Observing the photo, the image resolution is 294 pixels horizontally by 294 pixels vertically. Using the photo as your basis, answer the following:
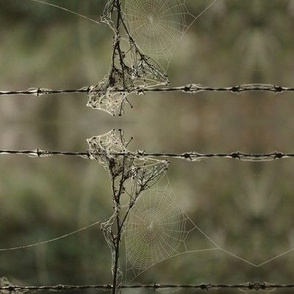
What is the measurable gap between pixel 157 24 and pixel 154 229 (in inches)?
58.5

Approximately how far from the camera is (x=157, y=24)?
3.65 metres

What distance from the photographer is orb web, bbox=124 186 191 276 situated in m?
3.80

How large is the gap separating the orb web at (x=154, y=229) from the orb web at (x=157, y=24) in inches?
40.1

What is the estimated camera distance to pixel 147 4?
3.63 metres

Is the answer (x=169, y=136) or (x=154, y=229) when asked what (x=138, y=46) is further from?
(x=154, y=229)

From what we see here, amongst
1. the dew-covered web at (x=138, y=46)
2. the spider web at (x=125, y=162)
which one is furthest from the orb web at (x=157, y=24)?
the spider web at (x=125, y=162)

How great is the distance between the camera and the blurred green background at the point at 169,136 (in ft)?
12.3

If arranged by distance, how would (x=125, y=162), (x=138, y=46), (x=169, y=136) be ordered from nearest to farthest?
(x=125, y=162) → (x=138, y=46) → (x=169, y=136)

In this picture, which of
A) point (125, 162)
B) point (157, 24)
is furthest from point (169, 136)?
point (157, 24)

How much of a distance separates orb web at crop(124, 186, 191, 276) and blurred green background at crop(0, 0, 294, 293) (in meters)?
0.09

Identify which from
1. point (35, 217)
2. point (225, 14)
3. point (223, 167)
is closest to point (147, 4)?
point (225, 14)

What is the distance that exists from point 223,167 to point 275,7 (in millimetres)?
1229

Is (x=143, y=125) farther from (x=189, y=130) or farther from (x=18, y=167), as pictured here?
(x=18, y=167)

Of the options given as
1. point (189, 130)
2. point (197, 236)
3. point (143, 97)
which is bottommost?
point (197, 236)
